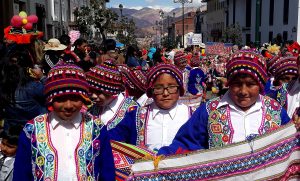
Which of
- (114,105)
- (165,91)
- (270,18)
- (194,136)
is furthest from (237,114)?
(270,18)

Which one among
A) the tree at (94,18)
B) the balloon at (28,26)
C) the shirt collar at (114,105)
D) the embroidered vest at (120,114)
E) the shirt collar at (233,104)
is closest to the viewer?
the shirt collar at (233,104)

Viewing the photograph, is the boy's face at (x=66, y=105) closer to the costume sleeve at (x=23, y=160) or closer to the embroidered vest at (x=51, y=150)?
the embroidered vest at (x=51, y=150)

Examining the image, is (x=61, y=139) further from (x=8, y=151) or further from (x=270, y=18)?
(x=270, y=18)

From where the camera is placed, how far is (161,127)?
4277 mm

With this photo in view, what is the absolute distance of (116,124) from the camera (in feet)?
14.8

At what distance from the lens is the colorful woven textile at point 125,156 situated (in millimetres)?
3949

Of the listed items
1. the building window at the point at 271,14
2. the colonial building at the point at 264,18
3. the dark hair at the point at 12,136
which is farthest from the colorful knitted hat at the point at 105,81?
the building window at the point at 271,14

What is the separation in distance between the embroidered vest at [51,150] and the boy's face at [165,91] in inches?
38.7

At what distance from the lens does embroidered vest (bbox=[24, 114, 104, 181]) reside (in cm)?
327

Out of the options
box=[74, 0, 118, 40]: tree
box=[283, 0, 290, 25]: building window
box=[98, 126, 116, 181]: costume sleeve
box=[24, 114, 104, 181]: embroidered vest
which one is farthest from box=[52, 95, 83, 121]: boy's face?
box=[283, 0, 290, 25]: building window

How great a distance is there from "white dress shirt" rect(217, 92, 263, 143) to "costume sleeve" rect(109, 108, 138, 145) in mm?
1061

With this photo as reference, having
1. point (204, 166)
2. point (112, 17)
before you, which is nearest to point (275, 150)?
point (204, 166)

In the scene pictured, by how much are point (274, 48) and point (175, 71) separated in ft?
22.6

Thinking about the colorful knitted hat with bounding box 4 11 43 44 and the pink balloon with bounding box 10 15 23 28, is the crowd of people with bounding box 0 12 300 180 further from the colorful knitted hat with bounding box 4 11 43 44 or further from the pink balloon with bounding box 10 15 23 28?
the pink balloon with bounding box 10 15 23 28
